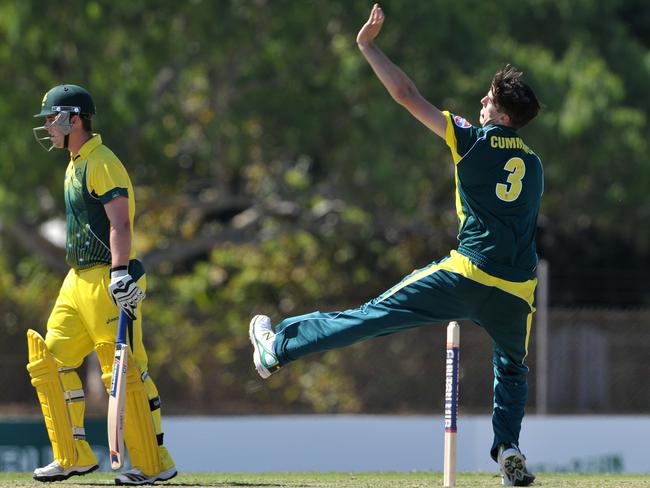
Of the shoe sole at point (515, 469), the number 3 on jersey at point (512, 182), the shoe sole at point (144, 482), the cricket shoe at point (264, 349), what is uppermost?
the number 3 on jersey at point (512, 182)

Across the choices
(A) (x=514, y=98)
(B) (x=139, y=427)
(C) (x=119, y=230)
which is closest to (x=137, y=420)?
(B) (x=139, y=427)

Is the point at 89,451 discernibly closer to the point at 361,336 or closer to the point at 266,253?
the point at 361,336

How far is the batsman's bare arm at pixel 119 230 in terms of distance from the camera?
23.9 feet

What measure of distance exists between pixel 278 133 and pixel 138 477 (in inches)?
465

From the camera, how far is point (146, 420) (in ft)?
24.8

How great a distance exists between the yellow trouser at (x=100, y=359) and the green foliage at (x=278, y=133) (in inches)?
384

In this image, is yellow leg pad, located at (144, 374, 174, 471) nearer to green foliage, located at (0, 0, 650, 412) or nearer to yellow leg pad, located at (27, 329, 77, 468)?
yellow leg pad, located at (27, 329, 77, 468)

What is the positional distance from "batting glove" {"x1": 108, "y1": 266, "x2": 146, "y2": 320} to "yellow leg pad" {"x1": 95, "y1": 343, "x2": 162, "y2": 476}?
0.36 metres

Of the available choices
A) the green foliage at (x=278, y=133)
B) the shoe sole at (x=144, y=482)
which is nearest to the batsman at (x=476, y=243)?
the shoe sole at (x=144, y=482)

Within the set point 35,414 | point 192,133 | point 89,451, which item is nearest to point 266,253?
point 192,133

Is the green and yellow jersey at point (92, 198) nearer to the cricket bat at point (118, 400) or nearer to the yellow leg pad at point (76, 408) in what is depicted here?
the cricket bat at point (118, 400)

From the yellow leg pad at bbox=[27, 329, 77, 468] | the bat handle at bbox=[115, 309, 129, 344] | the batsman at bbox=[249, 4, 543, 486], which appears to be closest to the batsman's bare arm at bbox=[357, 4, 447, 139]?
the batsman at bbox=[249, 4, 543, 486]

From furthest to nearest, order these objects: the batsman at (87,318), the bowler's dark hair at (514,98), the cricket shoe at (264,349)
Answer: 1. the batsman at (87,318)
2. the cricket shoe at (264,349)
3. the bowler's dark hair at (514,98)

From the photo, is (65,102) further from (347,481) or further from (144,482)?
(347,481)
